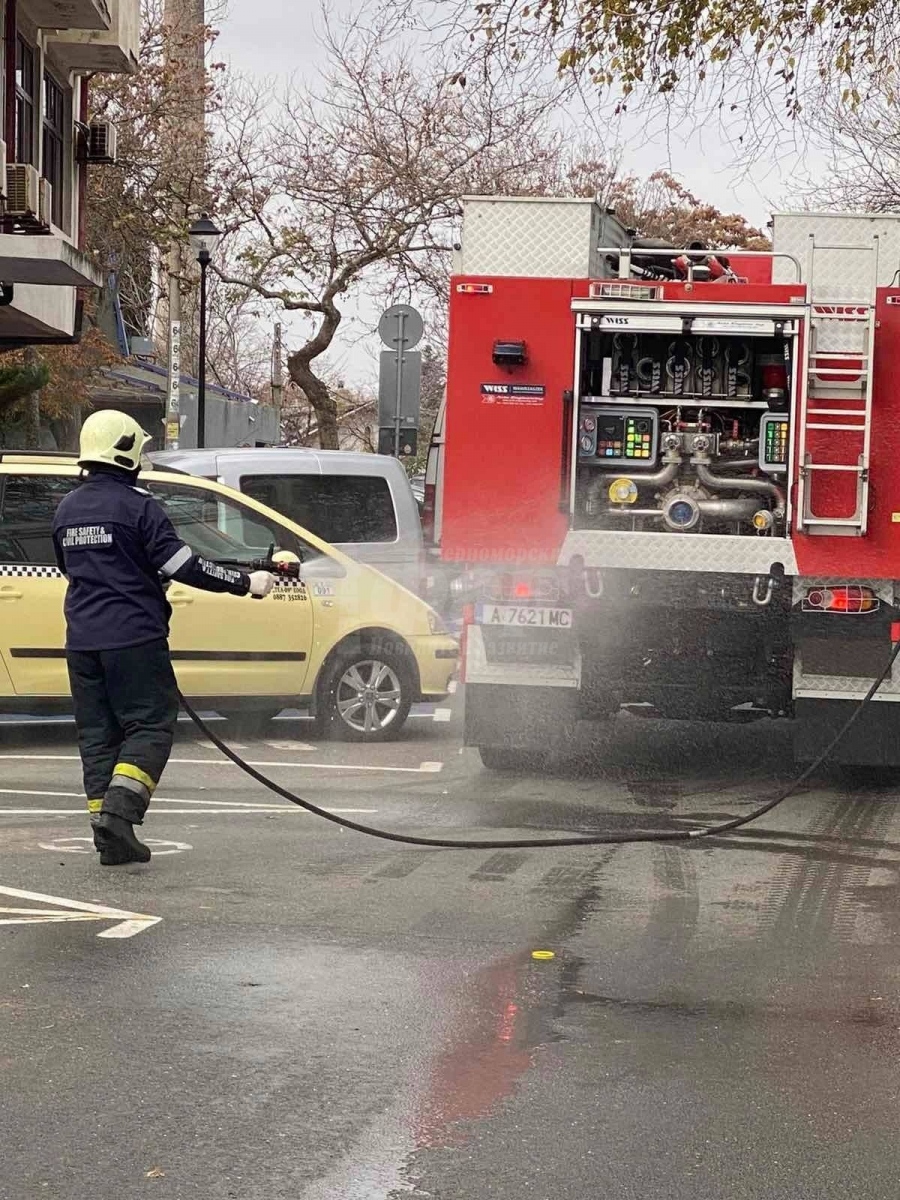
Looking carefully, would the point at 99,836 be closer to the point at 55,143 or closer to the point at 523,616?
the point at 523,616

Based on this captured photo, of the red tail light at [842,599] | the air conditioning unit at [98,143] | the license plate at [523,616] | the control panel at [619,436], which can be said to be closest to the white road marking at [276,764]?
the license plate at [523,616]

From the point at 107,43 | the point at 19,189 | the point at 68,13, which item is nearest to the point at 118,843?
the point at 19,189

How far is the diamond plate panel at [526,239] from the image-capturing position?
10.0m

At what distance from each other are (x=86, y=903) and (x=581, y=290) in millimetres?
4606

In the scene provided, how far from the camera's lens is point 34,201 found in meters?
20.1

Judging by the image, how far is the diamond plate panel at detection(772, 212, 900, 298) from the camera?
9836 mm

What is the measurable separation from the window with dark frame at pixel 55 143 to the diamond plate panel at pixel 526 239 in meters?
14.9

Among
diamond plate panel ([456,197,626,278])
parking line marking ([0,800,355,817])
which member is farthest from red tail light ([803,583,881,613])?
parking line marking ([0,800,355,817])

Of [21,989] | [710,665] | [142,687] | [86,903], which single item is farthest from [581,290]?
[21,989]

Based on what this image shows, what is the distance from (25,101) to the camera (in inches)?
868

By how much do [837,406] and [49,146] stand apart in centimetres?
1665

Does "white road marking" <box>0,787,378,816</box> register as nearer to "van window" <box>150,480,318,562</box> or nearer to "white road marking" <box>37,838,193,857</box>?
"white road marking" <box>37,838,193,857</box>

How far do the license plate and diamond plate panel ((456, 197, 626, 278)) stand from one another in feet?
5.85

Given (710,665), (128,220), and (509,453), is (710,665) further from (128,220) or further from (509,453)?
(128,220)
